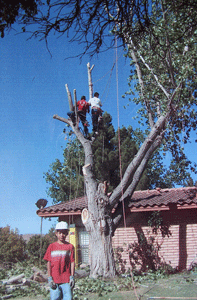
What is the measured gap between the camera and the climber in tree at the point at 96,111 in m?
11.9

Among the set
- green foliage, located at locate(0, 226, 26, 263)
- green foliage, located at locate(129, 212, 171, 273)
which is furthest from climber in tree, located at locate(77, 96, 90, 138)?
green foliage, located at locate(0, 226, 26, 263)

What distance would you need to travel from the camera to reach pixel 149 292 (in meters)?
8.20

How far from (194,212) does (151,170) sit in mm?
19654

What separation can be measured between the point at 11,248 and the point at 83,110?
A: 13.9m

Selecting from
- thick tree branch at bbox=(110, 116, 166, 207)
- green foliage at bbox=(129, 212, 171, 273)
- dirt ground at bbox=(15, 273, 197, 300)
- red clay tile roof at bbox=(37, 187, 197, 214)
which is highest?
thick tree branch at bbox=(110, 116, 166, 207)

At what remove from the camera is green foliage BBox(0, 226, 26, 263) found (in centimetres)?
2150

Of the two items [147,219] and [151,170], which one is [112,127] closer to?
[151,170]

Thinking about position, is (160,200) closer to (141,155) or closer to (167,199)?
(167,199)

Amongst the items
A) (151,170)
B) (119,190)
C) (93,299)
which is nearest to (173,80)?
(119,190)

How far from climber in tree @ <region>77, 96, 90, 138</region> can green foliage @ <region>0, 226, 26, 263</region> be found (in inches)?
495

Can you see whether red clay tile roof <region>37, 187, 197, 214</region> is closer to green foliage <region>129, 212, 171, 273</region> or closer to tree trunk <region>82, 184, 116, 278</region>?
green foliage <region>129, 212, 171, 273</region>

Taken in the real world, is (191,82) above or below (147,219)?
above

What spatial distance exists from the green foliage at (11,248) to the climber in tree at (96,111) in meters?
12.9

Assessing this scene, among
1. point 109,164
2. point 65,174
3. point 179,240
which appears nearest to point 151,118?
point 179,240
